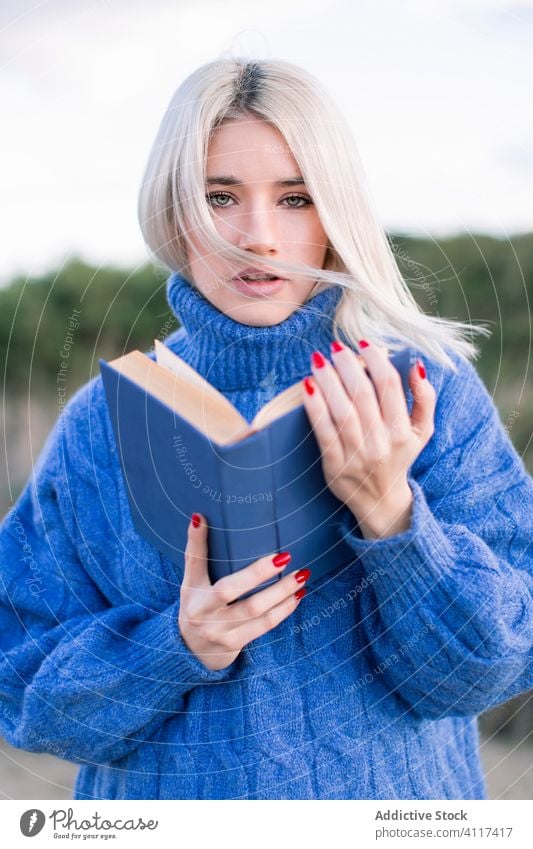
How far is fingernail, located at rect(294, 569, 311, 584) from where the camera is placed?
3.32 ft

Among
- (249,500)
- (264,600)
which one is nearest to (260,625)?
(264,600)

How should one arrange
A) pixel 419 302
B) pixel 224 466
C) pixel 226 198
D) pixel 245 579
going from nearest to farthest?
1. pixel 224 466
2. pixel 245 579
3. pixel 226 198
4. pixel 419 302

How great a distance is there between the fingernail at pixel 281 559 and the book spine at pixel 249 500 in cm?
1

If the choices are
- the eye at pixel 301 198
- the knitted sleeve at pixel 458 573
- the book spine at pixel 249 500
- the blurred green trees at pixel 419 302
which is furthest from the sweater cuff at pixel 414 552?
the blurred green trees at pixel 419 302

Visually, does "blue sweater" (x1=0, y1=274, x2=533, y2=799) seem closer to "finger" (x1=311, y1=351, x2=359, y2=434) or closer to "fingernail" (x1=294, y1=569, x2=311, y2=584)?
"fingernail" (x1=294, y1=569, x2=311, y2=584)

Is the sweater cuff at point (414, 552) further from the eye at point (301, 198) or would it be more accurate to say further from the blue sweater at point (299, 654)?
the eye at point (301, 198)

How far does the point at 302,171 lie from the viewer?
100 cm

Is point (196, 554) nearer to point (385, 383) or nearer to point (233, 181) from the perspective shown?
point (385, 383)

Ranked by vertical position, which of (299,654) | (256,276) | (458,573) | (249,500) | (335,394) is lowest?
(299,654)

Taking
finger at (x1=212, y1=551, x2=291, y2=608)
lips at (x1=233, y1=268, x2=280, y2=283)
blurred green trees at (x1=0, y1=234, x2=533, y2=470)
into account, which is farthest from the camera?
blurred green trees at (x1=0, y1=234, x2=533, y2=470)

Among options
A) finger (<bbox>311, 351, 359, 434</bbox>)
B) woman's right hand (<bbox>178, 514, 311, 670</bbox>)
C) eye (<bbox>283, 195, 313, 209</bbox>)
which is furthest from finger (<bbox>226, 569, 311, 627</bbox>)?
eye (<bbox>283, 195, 313, 209</bbox>)

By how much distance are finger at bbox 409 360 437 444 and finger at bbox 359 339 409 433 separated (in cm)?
6

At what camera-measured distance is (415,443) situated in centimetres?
91

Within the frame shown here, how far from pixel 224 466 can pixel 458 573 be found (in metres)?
0.33
